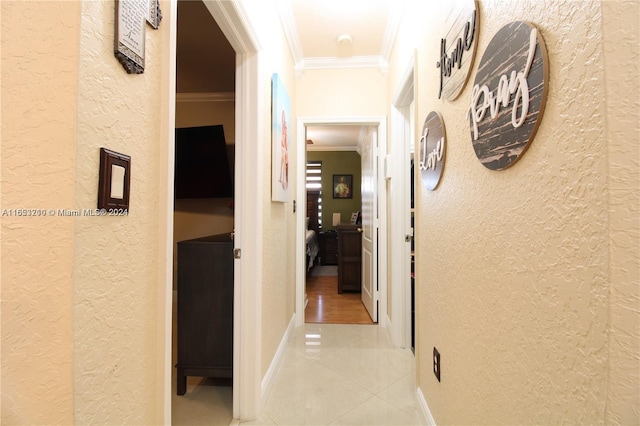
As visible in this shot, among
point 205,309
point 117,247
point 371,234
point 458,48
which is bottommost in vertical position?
point 205,309

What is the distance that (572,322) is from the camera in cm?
58

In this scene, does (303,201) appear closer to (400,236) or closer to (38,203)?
(400,236)

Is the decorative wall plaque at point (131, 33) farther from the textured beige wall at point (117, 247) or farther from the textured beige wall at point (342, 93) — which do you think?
the textured beige wall at point (342, 93)

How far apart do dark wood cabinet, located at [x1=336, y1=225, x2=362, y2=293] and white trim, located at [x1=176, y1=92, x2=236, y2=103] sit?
2.21 meters

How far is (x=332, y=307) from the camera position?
11.3 feet

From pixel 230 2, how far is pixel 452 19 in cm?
95

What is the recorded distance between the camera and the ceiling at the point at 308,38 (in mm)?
2156

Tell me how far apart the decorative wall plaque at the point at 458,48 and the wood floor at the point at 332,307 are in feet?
8.12

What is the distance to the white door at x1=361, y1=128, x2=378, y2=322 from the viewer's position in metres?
2.94

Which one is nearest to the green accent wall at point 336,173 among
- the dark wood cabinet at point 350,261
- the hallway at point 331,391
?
the dark wood cabinet at point 350,261

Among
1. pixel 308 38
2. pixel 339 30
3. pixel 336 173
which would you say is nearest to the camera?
pixel 339 30

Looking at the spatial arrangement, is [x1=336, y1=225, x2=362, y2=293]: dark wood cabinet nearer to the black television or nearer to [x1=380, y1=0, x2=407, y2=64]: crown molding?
the black television

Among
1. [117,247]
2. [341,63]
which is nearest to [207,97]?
[341,63]

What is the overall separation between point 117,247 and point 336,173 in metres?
6.22
